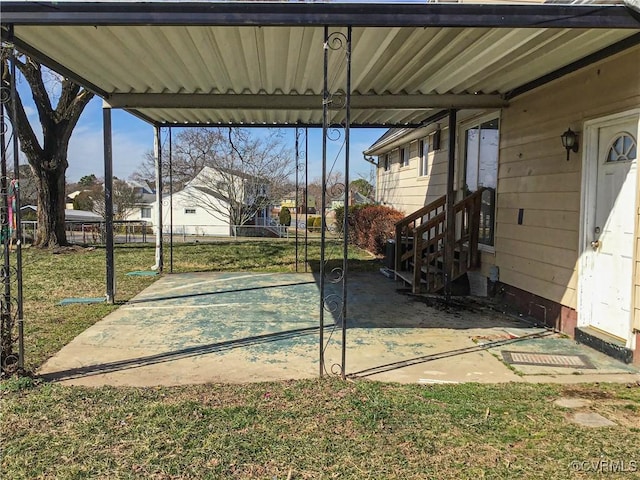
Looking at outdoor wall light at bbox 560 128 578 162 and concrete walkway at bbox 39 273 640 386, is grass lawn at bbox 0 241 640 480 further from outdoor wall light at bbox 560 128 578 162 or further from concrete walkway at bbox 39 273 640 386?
outdoor wall light at bbox 560 128 578 162

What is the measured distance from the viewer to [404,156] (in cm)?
1192

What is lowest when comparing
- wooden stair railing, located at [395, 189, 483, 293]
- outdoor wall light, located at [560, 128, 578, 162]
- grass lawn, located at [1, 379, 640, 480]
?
grass lawn, located at [1, 379, 640, 480]

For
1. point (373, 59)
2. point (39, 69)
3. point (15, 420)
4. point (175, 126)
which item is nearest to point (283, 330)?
point (15, 420)

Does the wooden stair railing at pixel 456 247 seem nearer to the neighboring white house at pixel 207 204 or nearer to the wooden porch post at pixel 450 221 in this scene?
the wooden porch post at pixel 450 221

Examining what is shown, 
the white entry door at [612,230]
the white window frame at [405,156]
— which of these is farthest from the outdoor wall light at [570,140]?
the white window frame at [405,156]

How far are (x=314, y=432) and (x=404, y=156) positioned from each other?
996 centimetres

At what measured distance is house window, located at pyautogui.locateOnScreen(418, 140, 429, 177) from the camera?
10102 mm

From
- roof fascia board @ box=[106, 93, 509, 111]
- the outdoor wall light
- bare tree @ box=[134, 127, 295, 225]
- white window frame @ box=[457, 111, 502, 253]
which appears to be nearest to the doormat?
the outdoor wall light

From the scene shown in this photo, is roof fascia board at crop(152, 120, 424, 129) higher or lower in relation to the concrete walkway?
higher

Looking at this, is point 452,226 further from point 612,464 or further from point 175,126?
point 175,126

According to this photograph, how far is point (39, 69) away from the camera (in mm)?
12219

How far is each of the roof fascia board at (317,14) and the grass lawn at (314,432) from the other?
2675 mm

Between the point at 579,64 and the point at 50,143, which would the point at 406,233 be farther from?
the point at 50,143

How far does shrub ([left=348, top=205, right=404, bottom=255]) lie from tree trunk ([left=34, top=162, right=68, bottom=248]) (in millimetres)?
8565
